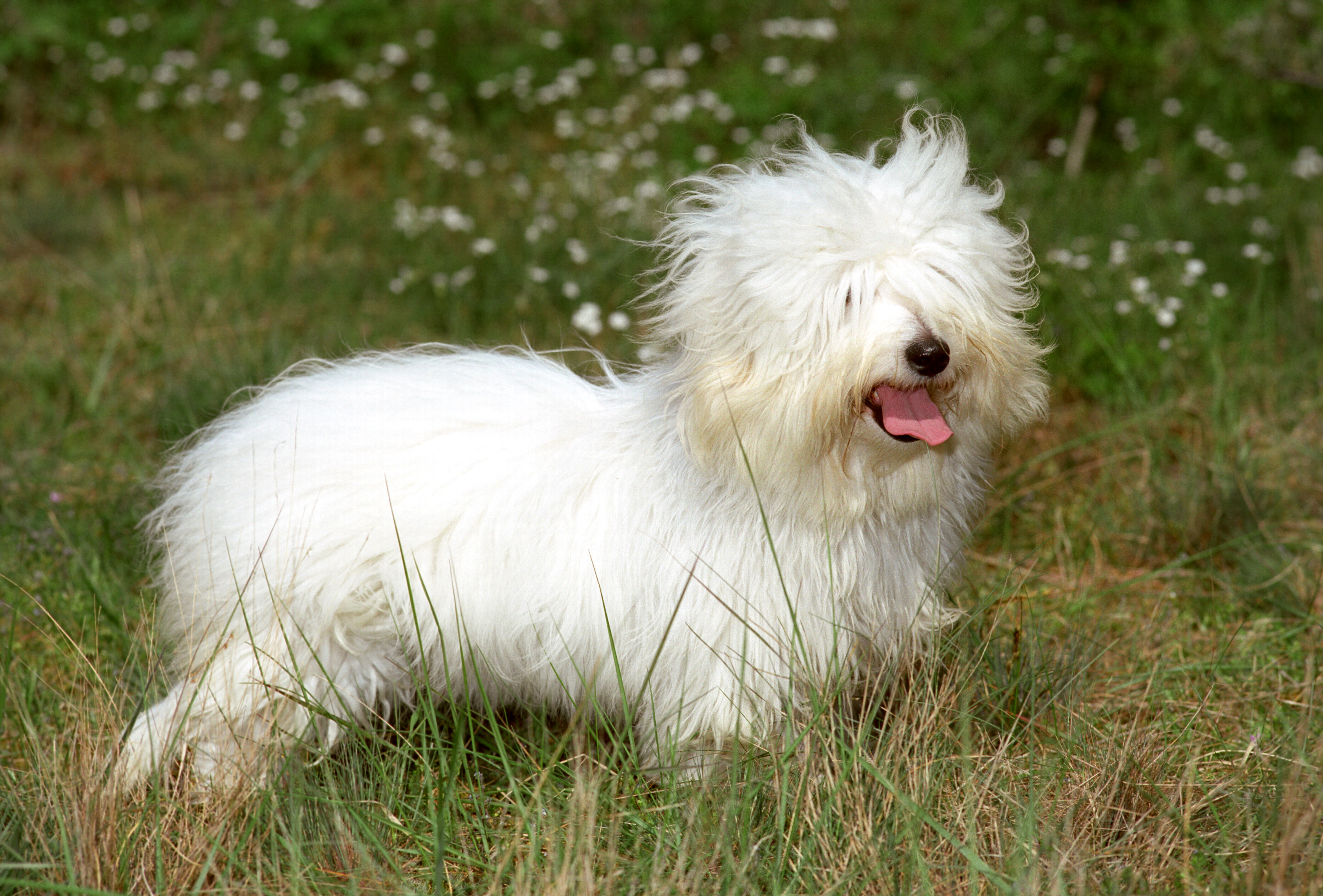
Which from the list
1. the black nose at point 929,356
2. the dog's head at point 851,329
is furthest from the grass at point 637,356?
the black nose at point 929,356

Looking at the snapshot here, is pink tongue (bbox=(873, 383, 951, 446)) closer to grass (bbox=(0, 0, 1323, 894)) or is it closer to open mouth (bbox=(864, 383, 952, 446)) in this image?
open mouth (bbox=(864, 383, 952, 446))

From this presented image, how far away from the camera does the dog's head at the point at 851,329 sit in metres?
2.38

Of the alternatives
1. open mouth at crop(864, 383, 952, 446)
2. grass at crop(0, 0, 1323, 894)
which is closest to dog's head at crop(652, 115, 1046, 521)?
open mouth at crop(864, 383, 952, 446)

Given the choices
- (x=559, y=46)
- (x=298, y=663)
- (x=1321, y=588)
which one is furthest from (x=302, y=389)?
(x=559, y=46)

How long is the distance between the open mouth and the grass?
58 centimetres

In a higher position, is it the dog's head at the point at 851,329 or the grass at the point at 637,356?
the dog's head at the point at 851,329

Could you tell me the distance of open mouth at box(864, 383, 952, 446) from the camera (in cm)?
238

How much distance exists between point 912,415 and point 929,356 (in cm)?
14

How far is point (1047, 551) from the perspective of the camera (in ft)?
12.7

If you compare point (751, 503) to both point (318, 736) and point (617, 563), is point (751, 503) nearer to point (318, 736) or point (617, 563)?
point (617, 563)

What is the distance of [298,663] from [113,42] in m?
7.58

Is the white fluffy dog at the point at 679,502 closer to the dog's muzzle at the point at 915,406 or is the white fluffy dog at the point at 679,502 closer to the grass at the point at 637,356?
the dog's muzzle at the point at 915,406

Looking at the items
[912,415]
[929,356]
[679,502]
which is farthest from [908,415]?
[679,502]

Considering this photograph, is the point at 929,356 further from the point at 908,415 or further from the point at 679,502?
the point at 679,502
